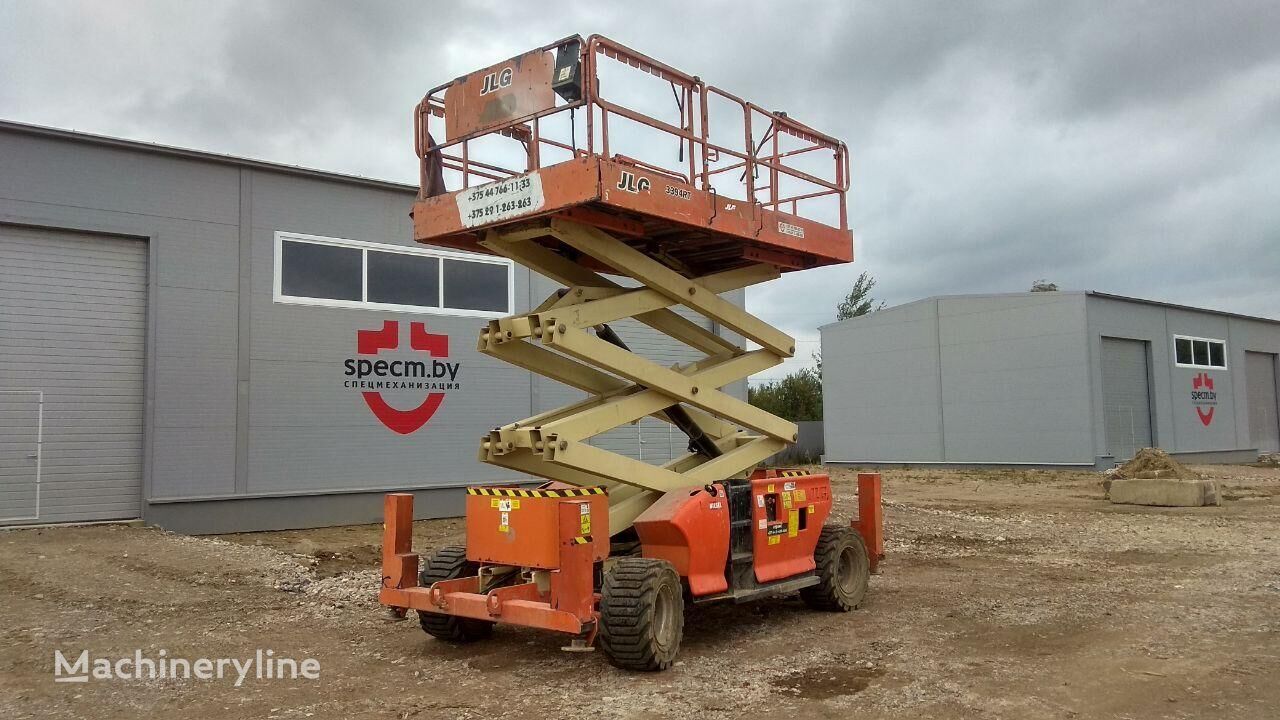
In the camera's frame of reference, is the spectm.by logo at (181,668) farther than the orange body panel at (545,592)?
Yes

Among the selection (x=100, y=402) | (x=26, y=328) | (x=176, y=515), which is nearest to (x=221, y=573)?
(x=176, y=515)

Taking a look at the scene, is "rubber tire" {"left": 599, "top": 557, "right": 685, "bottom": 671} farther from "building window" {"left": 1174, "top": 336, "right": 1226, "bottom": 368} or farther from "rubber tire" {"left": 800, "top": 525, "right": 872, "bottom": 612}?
"building window" {"left": 1174, "top": 336, "right": 1226, "bottom": 368}

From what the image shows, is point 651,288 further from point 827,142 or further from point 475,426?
point 475,426

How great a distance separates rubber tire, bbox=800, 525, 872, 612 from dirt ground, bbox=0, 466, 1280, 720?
22 cm

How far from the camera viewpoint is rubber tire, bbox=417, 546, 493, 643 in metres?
7.36

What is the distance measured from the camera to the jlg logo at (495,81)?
7203mm

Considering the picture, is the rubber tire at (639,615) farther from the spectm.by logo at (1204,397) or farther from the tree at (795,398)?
the tree at (795,398)

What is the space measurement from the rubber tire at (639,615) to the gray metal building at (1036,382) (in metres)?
25.1

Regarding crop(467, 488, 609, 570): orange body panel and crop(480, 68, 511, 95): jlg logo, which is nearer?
crop(467, 488, 609, 570): orange body panel

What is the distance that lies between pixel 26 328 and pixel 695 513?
430 inches

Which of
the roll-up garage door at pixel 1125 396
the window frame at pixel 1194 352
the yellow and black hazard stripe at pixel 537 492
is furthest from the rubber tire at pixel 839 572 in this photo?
the window frame at pixel 1194 352

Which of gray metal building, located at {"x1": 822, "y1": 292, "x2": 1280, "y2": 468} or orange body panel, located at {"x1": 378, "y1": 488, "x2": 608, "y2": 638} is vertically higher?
gray metal building, located at {"x1": 822, "y1": 292, "x2": 1280, "y2": 468}

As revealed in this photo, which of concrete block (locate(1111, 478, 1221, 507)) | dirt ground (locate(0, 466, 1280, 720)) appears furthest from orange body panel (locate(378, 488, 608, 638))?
concrete block (locate(1111, 478, 1221, 507))

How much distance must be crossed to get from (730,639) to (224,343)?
33.1 feet
